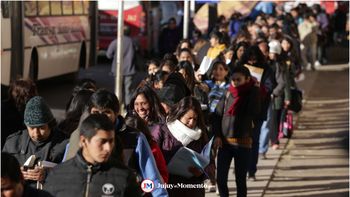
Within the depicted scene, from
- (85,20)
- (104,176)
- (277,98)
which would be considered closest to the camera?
(104,176)

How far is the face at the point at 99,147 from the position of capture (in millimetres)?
4305

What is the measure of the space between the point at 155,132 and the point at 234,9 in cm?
2027

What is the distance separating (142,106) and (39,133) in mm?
1002

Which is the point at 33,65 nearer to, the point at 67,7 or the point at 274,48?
the point at 67,7

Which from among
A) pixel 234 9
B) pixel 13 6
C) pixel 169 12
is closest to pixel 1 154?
pixel 13 6

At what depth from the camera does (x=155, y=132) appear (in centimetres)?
623

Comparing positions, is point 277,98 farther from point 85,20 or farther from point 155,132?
point 85,20

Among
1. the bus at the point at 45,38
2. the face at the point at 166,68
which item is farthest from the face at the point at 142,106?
the bus at the point at 45,38

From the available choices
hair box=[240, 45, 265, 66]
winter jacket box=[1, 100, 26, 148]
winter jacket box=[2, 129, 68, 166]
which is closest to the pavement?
hair box=[240, 45, 265, 66]

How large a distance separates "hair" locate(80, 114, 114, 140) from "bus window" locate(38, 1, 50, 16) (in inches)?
567

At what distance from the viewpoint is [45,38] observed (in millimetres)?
18922

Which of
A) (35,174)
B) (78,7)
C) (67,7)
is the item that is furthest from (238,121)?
(78,7)

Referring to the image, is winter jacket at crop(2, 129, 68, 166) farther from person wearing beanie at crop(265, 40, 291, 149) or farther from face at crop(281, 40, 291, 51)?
face at crop(281, 40, 291, 51)

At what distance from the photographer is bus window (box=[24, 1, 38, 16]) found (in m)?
17.8
